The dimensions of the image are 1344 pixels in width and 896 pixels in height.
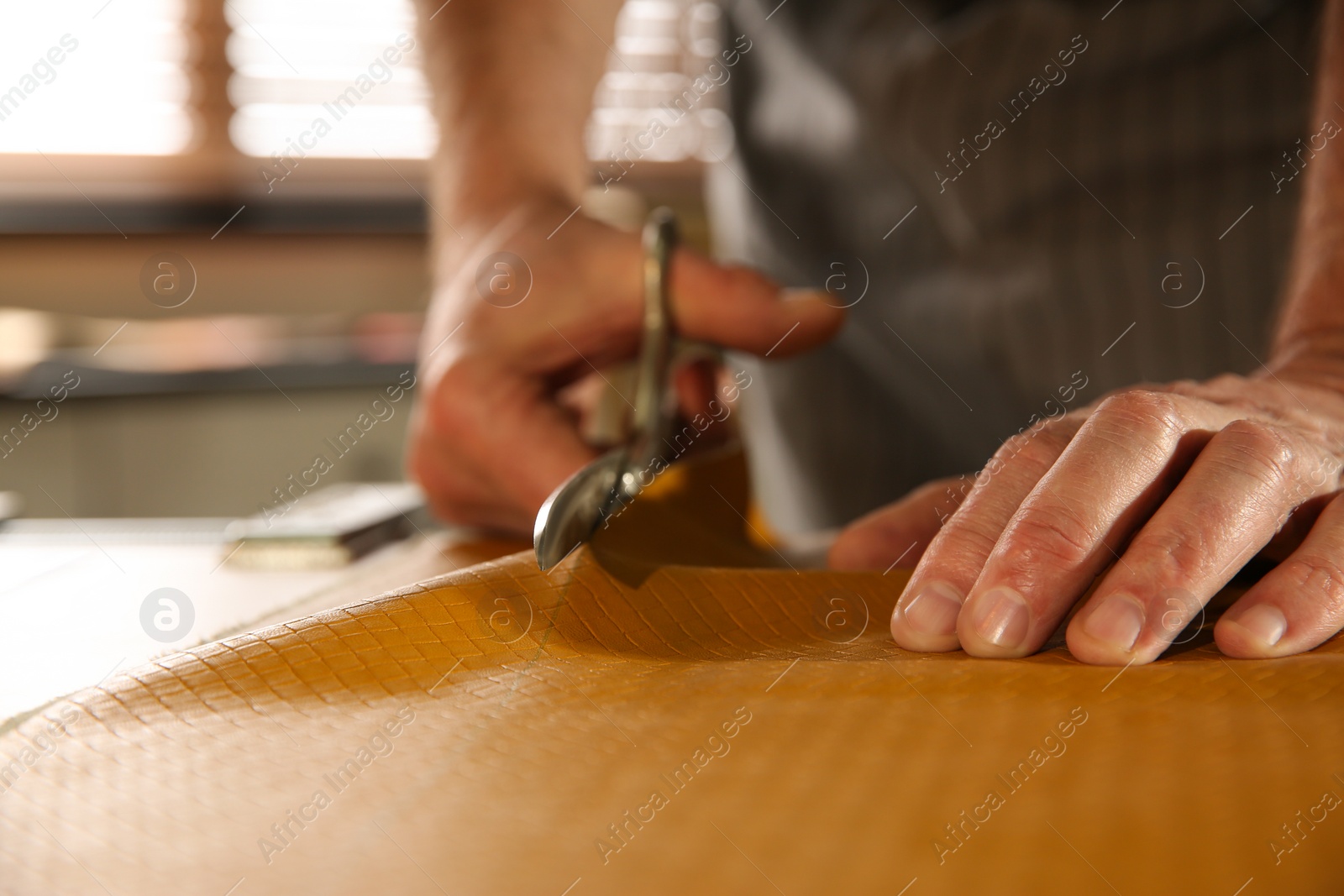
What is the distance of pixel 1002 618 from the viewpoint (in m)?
0.37

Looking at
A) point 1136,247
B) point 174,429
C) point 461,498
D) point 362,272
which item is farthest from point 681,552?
point 362,272

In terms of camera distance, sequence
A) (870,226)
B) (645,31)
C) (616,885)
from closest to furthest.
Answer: (616,885)
(870,226)
(645,31)

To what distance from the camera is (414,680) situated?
0.33 m

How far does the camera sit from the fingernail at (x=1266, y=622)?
0.36 meters

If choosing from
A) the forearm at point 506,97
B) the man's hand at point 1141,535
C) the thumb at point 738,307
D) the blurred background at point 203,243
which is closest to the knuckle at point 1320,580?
the man's hand at point 1141,535

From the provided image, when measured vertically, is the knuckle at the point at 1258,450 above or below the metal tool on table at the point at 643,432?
below

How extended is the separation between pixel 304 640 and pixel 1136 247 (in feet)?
2.40

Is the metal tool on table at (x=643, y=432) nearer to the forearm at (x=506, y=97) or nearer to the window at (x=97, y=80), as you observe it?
the forearm at (x=506, y=97)

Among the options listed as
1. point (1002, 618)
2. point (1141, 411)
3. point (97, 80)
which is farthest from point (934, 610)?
point (97, 80)

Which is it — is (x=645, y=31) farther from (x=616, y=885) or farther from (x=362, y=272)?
(x=616, y=885)

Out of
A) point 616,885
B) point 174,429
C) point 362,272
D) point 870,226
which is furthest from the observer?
point 362,272

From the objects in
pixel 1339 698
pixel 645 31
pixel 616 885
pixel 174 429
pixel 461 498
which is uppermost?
pixel 645 31

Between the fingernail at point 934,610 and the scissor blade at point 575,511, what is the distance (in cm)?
14

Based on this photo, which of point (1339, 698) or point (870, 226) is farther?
point (870, 226)
